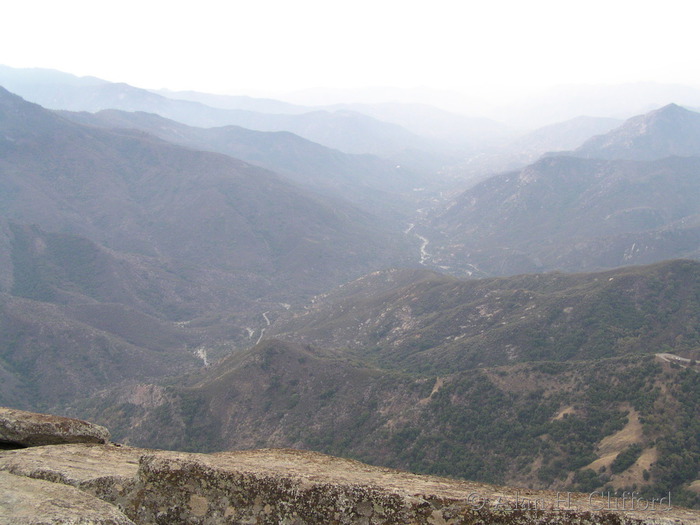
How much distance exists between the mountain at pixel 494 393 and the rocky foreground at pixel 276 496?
119ft

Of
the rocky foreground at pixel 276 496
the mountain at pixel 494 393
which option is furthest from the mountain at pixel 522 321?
the rocky foreground at pixel 276 496

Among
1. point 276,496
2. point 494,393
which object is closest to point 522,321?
point 494,393

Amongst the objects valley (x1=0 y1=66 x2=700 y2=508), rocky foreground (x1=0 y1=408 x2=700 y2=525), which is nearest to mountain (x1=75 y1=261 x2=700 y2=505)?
valley (x1=0 y1=66 x2=700 y2=508)

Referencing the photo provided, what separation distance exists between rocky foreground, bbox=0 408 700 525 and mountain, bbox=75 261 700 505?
119ft

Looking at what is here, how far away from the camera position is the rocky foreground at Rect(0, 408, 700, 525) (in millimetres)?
12461

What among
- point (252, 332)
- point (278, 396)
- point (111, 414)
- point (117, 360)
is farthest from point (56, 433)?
point (252, 332)

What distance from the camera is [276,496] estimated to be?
535 inches

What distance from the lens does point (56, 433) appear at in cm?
1789

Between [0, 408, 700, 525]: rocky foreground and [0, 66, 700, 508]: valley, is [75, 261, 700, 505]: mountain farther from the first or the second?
[0, 408, 700, 525]: rocky foreground

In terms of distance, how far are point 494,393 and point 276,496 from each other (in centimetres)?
5919

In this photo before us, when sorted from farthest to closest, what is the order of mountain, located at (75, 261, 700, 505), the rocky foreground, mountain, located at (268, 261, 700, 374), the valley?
mountain, located at (268, 261, 700, 374), the valley, mountain, located at (75, 261, 700, 505), the rocky foreground

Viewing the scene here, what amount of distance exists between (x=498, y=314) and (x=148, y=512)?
96638 millimetres

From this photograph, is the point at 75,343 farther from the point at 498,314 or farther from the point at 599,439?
the point at 599,439

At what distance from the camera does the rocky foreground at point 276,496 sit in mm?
12461
